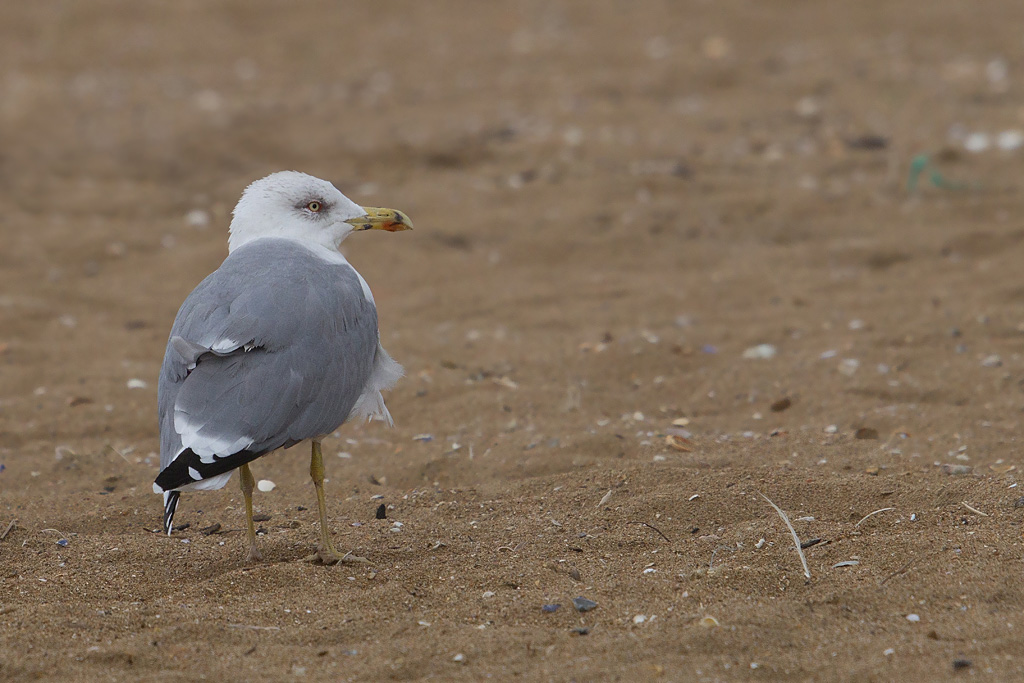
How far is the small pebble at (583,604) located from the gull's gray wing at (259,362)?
3.63 feet

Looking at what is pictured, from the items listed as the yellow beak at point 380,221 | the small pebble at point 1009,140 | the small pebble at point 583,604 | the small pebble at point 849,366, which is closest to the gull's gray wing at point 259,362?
the yellow beak at point 380,221

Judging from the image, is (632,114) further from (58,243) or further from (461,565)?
(461,565)

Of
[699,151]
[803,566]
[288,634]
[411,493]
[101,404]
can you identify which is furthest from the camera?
[699,151]

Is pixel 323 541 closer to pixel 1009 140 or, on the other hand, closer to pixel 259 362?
pixel 259 362

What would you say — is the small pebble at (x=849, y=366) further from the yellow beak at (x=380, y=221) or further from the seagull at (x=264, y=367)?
the seagull at (x=264, y=367)

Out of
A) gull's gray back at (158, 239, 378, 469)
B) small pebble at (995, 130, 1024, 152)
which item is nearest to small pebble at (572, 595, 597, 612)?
gull's gray back at (158, 239, 378, 469)

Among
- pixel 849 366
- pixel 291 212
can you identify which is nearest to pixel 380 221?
pixel 291 212

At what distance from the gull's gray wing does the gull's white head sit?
0.35 metres

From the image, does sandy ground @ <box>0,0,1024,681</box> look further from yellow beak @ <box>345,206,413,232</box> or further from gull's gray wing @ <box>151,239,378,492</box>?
yellow beak @ <box>345,206,413,232</box>

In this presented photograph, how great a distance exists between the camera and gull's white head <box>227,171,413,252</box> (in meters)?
4.58

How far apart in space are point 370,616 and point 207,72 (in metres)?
9.75

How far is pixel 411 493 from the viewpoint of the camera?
15.5 ft

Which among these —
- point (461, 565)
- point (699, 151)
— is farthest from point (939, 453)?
point (699, 151)

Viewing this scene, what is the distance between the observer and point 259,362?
148 inches
